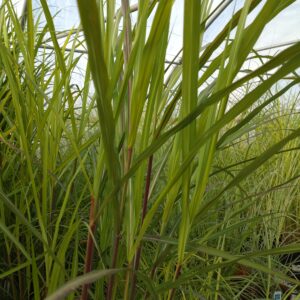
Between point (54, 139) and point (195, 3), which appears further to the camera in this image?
point (54, 139)

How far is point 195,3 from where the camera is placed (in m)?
0.25

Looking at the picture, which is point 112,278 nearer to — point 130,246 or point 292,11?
point 130,246

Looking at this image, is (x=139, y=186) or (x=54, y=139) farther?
(x=54, y=139)

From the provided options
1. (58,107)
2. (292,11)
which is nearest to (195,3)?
(58,107)

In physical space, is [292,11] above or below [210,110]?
above

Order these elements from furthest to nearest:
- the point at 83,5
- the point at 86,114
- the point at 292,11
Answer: the point at 292,11
the point at 86,114
the point at 83,5

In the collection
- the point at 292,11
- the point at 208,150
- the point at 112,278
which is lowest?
the point at 112,278

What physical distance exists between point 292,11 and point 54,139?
16.2 ft

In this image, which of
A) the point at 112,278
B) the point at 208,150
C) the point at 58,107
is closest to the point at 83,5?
the point at 208,150

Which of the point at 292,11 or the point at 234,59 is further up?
the point at 292,11

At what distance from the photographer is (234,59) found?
0.32 metres

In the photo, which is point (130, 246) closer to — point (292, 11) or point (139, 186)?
point (139, 186)

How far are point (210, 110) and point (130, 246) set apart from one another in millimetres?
155

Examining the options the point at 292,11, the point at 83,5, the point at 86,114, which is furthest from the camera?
the point at 292,11
